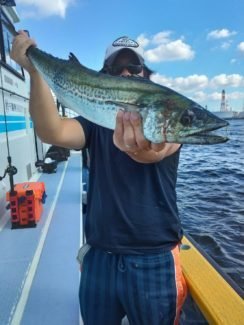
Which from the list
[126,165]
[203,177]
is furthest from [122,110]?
[203,177]

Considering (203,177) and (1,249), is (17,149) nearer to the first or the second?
(1,249)

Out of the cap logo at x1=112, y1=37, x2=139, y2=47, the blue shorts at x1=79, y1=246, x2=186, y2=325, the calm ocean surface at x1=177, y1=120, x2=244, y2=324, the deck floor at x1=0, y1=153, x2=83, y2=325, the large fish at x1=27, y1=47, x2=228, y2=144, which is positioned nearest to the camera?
the large fish at x1=27, y1=47, x2=228, y2=144

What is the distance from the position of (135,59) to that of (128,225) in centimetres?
99

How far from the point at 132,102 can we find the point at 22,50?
82 centimetres

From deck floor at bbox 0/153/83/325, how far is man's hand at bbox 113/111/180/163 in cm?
144

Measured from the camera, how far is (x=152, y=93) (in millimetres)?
1481

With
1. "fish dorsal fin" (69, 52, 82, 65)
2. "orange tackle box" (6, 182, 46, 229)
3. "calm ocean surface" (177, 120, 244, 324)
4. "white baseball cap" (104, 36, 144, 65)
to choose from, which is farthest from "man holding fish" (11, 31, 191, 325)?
"calm ocean surface" (177, 120, 244, 324)

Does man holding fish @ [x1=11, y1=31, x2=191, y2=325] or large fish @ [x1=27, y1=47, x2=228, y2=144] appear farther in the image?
man holding fish @ [x1=11, y1=31, x2=191, y2=325]

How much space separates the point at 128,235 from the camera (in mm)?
1689

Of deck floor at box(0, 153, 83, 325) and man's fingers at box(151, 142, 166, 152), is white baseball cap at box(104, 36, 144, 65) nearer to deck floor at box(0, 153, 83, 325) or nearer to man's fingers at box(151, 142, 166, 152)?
man's fingers at box(151, 142, 166, 152)

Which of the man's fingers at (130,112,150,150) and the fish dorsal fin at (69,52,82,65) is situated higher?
the fish dorsal fin at (69,52,82,65)

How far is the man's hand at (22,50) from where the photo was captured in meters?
1.86

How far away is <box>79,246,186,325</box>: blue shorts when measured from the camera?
1.67 meters

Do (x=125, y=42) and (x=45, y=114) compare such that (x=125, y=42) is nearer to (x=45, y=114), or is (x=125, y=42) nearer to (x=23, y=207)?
(x=45, y=114)
